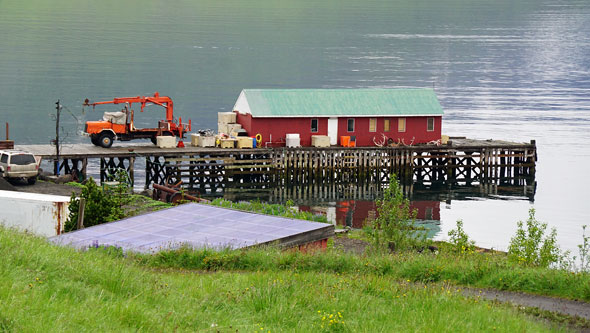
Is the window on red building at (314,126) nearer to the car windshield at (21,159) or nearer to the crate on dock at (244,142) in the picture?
the crate on dock at (244,142)

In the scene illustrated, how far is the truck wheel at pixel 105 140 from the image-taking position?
187 feet

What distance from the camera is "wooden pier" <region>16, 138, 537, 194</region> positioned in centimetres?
5712

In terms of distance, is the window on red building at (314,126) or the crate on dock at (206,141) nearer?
the crate on dock at (206,141)

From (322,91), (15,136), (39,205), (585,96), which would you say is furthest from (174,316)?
(585,96)

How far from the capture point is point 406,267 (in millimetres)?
19625

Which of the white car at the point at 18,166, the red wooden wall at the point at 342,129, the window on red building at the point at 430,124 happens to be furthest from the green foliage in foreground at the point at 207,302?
the window on red building at the point at 430,124

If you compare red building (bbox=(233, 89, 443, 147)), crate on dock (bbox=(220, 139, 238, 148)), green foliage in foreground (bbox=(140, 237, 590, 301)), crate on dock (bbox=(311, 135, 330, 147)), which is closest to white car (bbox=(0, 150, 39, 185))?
crate on dock (bbox=(220, 139, 238, 148))

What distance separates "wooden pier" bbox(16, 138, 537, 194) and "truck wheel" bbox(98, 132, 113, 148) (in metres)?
0.48

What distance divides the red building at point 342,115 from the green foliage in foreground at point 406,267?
127ft

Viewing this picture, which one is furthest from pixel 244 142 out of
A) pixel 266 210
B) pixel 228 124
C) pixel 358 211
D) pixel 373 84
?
pixel 373 84

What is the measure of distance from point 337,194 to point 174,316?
44.4 meters

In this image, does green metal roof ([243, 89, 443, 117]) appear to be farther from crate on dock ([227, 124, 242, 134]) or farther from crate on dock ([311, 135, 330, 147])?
crate on dock ([227, 124, 242, 134])

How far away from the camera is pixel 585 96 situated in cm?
12094

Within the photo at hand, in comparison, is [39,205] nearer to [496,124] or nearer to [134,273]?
[134,273]
